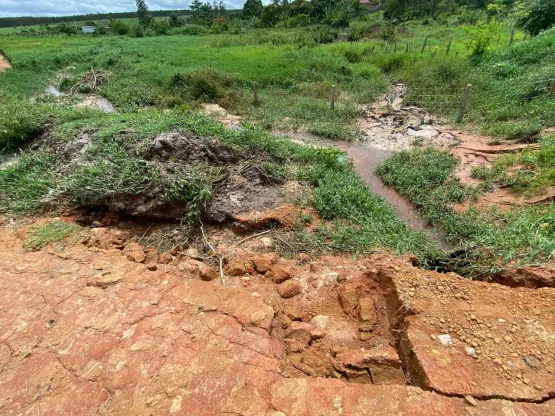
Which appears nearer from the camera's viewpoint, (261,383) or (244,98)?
(261,383)

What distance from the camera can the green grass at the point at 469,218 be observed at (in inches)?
131

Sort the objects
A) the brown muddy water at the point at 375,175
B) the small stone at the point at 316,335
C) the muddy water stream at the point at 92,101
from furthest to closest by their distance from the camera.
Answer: the muddy water stream at the point at 92,101 → the brown muddy water at the point at 375,175 → the small stone at the point at 316,335

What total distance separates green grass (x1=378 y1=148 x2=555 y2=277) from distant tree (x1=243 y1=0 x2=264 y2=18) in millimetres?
37492

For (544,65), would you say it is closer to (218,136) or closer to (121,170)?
(218,136)

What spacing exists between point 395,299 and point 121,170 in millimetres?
3843

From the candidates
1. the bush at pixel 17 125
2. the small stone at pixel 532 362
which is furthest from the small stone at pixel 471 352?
the bush at pixel 17 125

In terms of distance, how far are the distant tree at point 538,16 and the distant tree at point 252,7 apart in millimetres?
31843

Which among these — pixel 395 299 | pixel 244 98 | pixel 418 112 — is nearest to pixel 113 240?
pixel 395 299

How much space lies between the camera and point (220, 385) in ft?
6.15

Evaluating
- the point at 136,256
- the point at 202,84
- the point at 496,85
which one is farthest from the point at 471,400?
the point at 202,84

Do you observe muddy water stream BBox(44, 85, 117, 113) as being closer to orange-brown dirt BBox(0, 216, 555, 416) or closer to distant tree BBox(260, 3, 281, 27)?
orange-brown dirt BBox(0, 216, 555, 416)

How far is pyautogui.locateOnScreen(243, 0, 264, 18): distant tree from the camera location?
3581cm

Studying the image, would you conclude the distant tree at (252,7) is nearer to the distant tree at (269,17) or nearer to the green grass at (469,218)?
the distant tree at (269,17)

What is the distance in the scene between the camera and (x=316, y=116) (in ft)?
29.5
